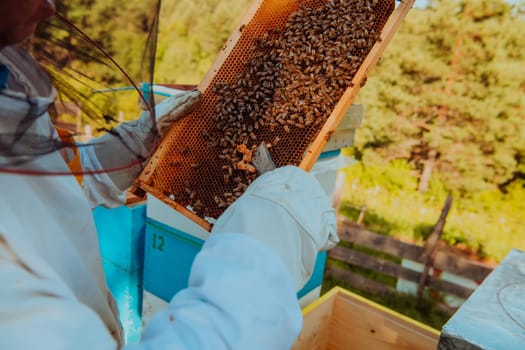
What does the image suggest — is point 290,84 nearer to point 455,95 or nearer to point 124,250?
point 124,250

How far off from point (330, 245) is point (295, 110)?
2.87 feet

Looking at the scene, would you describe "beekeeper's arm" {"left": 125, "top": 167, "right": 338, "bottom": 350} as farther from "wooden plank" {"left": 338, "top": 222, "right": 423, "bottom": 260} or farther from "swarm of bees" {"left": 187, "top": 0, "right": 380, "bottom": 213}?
"wooden plank" {"left": 338, "top": 222, "right": 423, "bottom": 260}

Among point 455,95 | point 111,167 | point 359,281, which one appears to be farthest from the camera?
point 455,95

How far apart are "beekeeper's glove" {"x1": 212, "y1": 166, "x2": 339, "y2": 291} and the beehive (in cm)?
53

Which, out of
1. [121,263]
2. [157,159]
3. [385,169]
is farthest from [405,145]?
[157,159]

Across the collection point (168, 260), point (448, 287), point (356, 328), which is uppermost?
point (356, 328)

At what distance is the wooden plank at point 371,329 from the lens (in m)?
2.15

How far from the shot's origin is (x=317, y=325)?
7.79 feet

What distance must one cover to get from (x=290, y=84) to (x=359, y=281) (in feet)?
19.8

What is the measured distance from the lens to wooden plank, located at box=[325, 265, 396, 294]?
24.8ft

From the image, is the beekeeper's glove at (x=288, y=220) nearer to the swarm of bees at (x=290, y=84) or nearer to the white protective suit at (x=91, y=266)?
the white protective suit at (x=91, y=266)

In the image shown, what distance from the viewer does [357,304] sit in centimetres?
240

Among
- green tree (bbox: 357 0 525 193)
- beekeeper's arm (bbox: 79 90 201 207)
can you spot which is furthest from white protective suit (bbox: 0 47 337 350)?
green tree (bbox: 357 0 525 193)

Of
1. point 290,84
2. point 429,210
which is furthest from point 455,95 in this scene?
point 290,84
